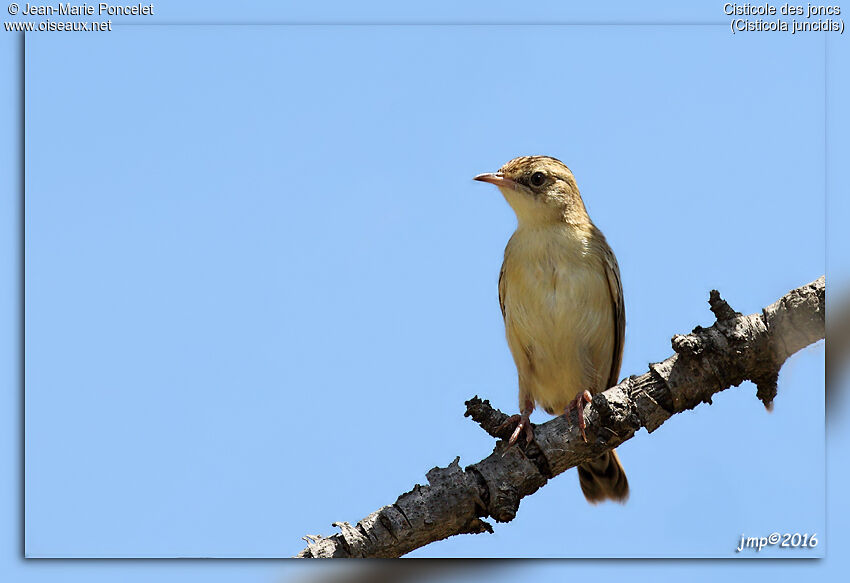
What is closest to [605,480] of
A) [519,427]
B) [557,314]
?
[557,314]

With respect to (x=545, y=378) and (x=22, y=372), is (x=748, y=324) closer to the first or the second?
(x=545, y=378)

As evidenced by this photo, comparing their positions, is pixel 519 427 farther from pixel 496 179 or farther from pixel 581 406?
pixel 496 179

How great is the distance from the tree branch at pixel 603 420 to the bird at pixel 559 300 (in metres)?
0.77

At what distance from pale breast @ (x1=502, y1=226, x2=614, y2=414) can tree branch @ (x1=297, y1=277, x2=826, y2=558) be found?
0.89 m

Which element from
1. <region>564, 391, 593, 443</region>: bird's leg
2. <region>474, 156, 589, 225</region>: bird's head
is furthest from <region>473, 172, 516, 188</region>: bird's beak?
<region>564, 391, 593, 443</region>: bird's leg

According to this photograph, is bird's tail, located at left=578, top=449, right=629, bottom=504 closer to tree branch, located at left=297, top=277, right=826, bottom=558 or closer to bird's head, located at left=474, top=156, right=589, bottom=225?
tree branch, located at left=297, top=277, right=826, bottom=558

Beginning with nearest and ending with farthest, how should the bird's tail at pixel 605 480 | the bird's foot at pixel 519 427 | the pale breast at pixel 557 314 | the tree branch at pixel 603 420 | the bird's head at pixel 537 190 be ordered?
the tree branch at pixel 603 420 → the bird's foot at pixel 519 427 → the pale breast at pixel 557 314 → the bird's tail at pixel 605 480 → the bird's head at pixel 537 190

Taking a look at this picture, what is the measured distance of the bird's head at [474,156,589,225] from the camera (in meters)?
5.40

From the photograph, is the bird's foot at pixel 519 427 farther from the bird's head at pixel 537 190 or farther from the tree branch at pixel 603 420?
the bird's head at pixel 537 190

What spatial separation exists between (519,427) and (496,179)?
1.71 metres

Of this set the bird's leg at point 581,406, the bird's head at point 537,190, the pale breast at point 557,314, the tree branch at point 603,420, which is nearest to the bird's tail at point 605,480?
the pale breast at point 557,314

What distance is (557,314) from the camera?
5090mm

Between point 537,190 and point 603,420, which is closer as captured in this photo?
point 603,420

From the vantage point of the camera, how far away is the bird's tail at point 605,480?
17.3ft
